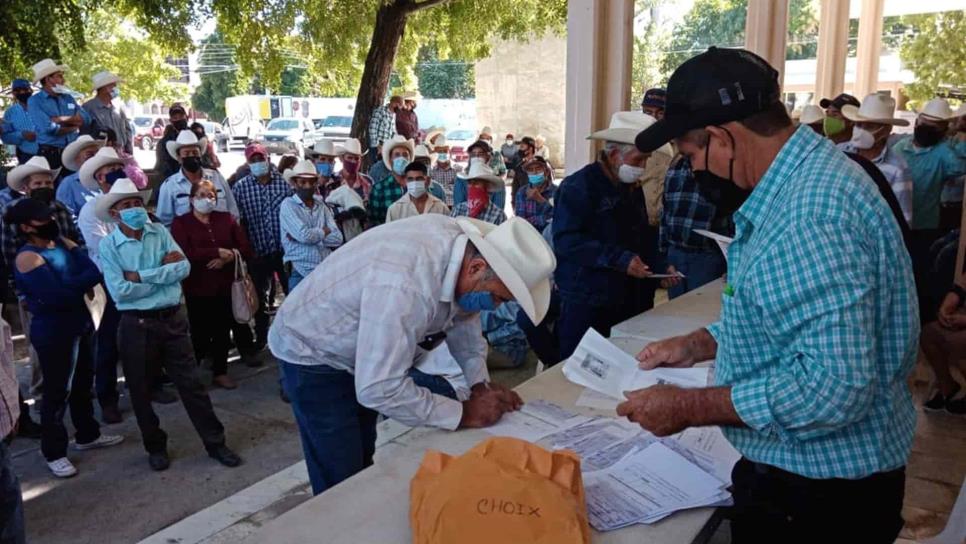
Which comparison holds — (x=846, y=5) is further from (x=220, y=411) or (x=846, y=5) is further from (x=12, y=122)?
(x=12, y=122)

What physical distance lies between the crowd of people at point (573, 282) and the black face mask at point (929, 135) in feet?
0.04

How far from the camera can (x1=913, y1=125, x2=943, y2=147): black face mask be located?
5.98 metres

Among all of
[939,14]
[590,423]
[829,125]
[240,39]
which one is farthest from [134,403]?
[939,14]

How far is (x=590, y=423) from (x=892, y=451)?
42.4 inches

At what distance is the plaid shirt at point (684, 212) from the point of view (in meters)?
4.62

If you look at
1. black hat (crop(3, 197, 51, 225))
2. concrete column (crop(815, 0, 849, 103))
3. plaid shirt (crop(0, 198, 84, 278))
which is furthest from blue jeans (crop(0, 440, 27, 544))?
concrete column (crop(815, 0, 849, 103))

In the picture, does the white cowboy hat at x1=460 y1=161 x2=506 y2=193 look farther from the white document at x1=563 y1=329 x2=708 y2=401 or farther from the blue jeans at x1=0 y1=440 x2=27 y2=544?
the blue jeans at x1=0 y1=440 x2=27 y2=544

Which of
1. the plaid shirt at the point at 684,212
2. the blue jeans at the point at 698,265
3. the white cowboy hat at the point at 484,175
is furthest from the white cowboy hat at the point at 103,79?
the blue jeans at the point at 698,265

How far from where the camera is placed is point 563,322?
14.0 ft

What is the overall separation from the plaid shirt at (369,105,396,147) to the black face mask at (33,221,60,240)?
692cm

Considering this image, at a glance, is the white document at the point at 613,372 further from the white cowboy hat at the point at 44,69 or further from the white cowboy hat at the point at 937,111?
the white cowboy hat at the point at 44,69

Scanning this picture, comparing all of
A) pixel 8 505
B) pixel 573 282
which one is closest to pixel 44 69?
pixel 8 505

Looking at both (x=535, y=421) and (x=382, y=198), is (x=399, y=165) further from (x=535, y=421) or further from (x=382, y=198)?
(x=535, y=421)

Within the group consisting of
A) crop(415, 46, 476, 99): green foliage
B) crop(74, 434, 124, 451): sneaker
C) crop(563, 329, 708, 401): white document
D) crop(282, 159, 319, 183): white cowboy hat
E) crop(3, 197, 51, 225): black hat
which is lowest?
crop(74, 434, 124, 451): sneaker
